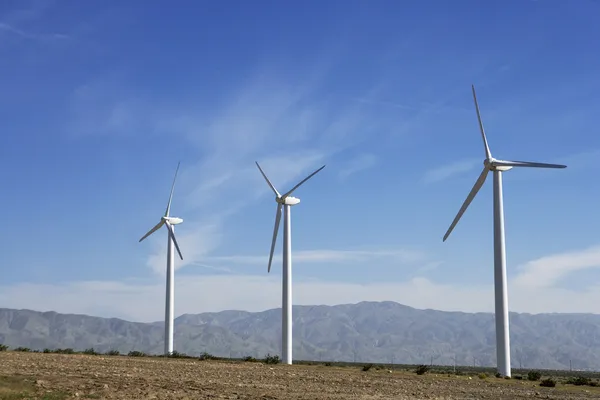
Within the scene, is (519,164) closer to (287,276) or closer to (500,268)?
(500,268)

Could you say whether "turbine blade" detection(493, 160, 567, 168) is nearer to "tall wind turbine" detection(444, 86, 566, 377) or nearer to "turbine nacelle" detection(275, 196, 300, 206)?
"tall wind turbine" detection(444, 86, 566, 377)

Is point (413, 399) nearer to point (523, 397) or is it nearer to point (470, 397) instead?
point (470, 397)

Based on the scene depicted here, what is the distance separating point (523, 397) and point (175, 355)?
169 ft

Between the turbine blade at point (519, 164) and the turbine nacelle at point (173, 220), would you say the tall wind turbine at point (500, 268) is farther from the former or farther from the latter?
the turbine nacelle at point (173, 220)

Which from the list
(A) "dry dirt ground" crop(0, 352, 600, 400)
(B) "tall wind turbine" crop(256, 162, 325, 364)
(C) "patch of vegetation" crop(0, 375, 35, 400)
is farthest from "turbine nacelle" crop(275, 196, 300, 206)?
(C) "patch of vegetation" crop(0, 375, 35, 400)

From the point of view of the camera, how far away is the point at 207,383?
145ft

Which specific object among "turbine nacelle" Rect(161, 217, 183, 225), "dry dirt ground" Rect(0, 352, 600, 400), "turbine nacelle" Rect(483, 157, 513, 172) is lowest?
"dry dirt ground" Rect(0, 352, 600, 400)

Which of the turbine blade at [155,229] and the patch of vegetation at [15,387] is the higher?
the turbine blade at [155,229]

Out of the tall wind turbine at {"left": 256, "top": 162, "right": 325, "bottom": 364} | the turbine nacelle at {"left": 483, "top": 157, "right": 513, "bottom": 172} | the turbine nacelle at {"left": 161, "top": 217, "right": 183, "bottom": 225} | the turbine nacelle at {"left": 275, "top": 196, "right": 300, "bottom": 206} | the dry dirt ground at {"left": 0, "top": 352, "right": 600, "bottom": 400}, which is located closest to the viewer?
the dry dirt ground at {"left": 0, "top": 352, "right": 600, "bottom": 400}

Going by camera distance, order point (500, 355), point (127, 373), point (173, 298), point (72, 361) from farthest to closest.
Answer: point (173, 298) < point (500, 355) < point (72, 361) < point (127, 373)

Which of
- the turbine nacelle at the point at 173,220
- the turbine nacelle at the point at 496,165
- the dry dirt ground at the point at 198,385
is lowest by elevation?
the dry dirt ground at the point at 198,385

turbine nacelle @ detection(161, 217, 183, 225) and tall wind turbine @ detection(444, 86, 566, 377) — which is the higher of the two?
turbine nacelle @ detection(161, 217, 183, 225)

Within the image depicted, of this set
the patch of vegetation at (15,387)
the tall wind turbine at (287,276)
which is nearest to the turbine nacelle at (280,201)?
the tall wind turbine at (287,276)

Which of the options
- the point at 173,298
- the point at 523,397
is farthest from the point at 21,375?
the point at 173,298
